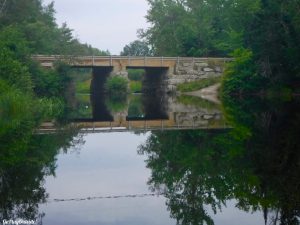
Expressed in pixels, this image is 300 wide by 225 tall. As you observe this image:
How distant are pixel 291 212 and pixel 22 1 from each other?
4421 centimetres

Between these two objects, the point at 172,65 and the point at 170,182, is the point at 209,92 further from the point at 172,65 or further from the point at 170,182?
the point at 170,182

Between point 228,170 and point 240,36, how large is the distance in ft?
141

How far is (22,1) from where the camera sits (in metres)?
49.3

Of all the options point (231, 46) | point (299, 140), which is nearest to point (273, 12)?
point (231, 46)

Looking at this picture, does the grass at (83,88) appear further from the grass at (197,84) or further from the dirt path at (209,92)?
the dirt path at (209,92)

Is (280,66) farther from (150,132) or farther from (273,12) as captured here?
(150,132)

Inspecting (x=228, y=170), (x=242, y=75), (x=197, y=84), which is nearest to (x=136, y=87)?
(x=197, y=84)

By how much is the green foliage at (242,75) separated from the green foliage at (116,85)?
1192cm

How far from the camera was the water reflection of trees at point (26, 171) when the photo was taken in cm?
955

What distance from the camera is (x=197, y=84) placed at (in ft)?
192

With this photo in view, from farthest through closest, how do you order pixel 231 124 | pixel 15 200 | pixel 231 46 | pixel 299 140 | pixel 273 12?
pixel 231 46
pixel 273 12
pixel 231 124
pixel 299 140
pixel 15 200

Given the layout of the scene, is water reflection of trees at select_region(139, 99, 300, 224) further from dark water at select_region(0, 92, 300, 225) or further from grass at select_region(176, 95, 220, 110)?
grass at select_region(176, 95, 220, 110)

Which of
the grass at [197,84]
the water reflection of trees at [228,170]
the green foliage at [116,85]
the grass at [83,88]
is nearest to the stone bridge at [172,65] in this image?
the grass at [197,84]

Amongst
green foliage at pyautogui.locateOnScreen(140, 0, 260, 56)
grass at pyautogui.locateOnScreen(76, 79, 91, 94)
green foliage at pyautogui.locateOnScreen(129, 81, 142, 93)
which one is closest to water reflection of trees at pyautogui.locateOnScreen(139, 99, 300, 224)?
green foliage at pyautogui.locateOnScreen(140, 0, 260, 56)
